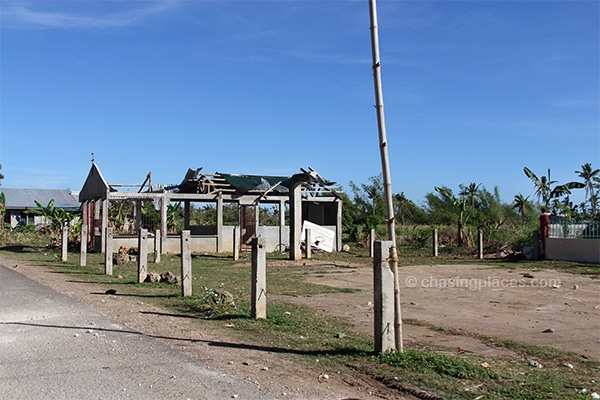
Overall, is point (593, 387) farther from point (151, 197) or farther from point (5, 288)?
point (151, 197)

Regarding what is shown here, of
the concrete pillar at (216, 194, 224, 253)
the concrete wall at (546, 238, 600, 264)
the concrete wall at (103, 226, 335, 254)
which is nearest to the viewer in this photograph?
the concrete wall at (546, 238, 600, 264)

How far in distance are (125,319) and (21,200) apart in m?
55.6

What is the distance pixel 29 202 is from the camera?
59.6 m

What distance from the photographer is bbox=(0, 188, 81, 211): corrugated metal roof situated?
58469 millimetres

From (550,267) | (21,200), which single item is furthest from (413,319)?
(21,200)

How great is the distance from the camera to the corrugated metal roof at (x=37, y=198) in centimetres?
5847

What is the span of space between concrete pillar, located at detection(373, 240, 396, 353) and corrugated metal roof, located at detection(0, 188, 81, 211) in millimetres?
55389

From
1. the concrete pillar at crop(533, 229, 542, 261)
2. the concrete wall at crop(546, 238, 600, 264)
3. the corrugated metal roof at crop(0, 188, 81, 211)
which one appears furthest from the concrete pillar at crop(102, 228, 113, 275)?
the corrugated metal roof at crop(0, 188, 81, 211)

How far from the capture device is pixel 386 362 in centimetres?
682

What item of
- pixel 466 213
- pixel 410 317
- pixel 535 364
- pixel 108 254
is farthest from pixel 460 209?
pixel 535 364

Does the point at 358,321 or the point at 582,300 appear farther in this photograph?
the point at 582,300

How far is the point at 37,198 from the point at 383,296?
6097 centimetres

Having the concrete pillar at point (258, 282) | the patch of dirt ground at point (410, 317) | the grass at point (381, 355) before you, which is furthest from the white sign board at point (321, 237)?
the concrete pillar at point (258, 282)

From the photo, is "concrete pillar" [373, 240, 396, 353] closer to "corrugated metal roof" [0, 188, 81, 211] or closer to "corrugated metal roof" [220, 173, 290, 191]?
"corrugated metal roof" [220, 173, 290, 191]
